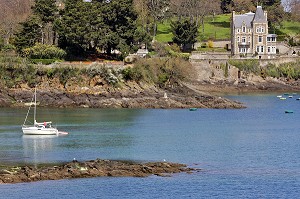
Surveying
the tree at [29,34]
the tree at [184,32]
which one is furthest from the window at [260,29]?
the tree at [29,34]

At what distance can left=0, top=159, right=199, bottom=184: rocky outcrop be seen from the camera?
4075 cm

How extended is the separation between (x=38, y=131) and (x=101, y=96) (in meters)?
21.0

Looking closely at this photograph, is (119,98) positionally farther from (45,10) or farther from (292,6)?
(292,6)

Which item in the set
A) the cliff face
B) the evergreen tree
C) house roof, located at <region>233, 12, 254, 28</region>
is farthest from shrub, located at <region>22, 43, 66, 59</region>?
house roof, located at <region>233, 12, 254, 28</region>

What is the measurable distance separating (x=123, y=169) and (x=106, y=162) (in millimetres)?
1560

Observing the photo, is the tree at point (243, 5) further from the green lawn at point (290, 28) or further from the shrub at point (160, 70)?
the shrub at point (160, 70)

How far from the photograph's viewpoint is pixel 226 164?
46000 mm

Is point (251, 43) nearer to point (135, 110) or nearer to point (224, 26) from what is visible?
point (224, 26)

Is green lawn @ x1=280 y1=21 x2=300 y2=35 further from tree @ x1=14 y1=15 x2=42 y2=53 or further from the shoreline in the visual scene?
tree @ x1=14 y1=15 x2=42 y2=53

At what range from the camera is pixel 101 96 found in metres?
78.8

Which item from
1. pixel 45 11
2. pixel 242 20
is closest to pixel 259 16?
pixel 242 20

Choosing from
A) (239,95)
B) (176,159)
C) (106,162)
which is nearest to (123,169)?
(106,162)

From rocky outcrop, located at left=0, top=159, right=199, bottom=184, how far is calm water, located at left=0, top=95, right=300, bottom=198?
710 millimetres

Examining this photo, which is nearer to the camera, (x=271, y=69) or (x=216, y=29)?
(x=271, y=69)
